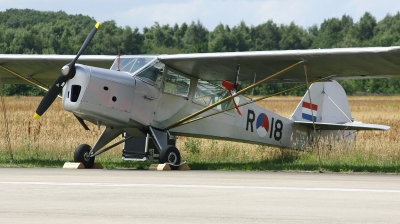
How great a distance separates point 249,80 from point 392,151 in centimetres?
323

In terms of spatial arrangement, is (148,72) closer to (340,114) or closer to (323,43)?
(340,114)

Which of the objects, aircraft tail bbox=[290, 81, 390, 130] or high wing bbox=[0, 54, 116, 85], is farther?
aircraft tail bbox=[290, 81, 390, 130]

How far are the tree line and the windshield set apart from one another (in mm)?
42779

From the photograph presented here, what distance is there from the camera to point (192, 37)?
392 feet

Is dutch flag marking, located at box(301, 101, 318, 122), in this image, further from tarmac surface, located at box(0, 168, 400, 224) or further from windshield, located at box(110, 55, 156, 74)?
tarmac surface, located at box(0, 168, 400, 224)

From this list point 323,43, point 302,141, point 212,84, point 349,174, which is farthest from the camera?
point 323,43

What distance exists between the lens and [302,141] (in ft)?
60.6

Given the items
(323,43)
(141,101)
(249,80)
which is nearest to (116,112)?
(141,101)

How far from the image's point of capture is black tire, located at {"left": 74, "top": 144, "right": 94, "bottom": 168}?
14.5 m

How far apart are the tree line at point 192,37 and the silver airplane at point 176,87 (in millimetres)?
41449

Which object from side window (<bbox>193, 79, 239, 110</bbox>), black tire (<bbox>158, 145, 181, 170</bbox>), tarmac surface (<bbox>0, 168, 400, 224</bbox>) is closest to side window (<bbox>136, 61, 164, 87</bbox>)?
side window (<bbox>193, 79, 239, 110</bbox>)

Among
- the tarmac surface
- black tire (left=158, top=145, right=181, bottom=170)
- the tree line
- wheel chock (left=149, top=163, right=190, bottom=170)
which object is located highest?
the tree line

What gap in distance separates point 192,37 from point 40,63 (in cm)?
10329

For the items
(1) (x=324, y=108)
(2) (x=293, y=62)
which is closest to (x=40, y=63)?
(2) (x=293, y=62)
